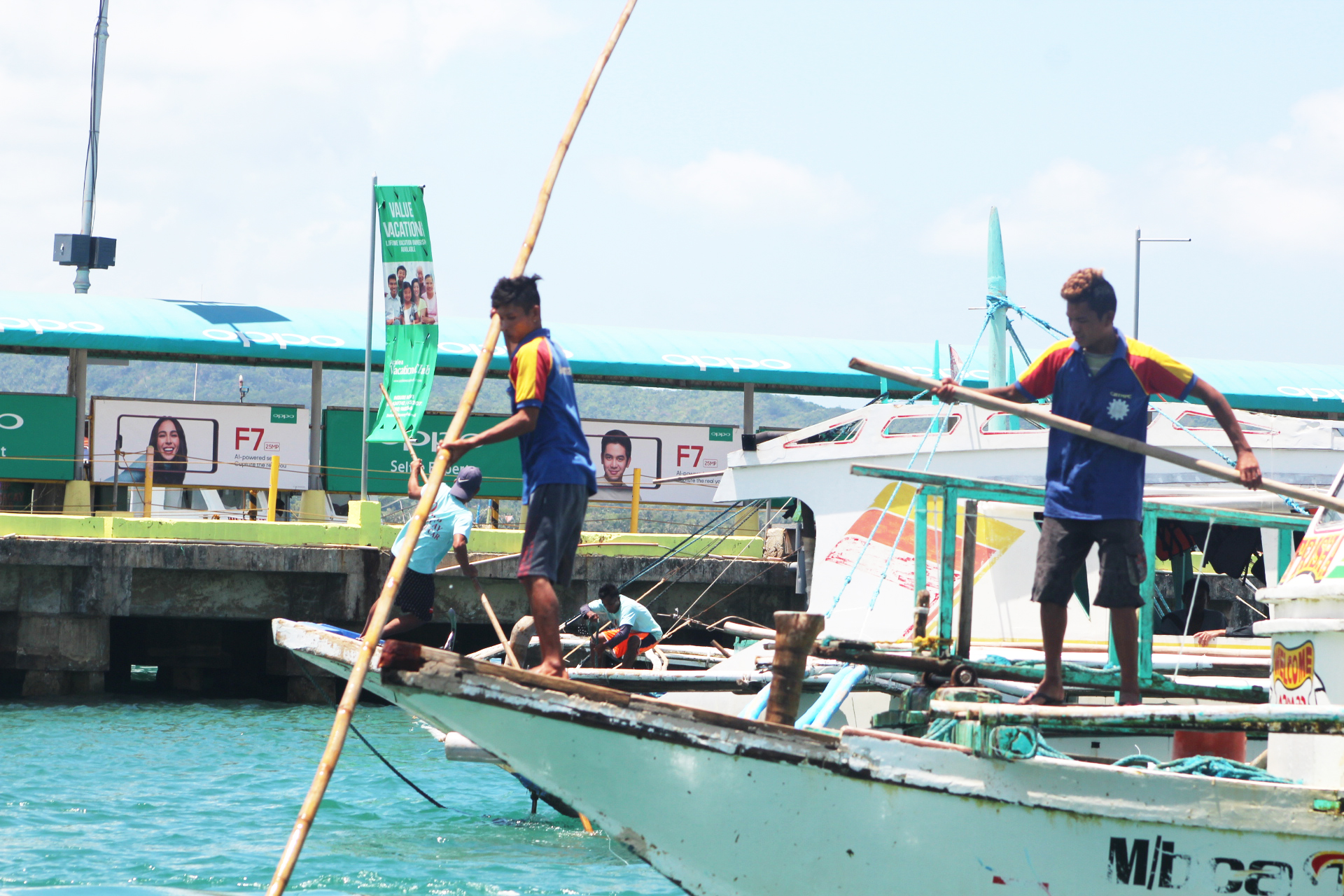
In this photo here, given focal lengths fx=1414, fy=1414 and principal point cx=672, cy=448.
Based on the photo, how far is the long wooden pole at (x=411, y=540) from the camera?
4.91 meters

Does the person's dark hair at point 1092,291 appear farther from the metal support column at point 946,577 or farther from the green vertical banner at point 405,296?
the green vertical banner at point 405,296

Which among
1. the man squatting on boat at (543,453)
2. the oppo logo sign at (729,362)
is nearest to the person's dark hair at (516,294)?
the man squatting on boat at (543,453)

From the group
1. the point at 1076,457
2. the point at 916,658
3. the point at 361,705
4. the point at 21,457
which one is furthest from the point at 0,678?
the point at 1076,457

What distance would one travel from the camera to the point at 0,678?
56.0 ft

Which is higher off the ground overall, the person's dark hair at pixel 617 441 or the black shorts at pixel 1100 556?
the person's dark hair at pixel 617 441

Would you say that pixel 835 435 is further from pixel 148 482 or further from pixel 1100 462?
pixel 1100 462

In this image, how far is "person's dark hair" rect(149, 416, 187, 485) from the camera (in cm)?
1881

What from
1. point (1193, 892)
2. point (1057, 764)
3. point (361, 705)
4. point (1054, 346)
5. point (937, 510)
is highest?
point (1054, 346)

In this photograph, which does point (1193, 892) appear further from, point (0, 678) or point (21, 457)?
point (21, 457)

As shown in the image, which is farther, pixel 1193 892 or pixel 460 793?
pixel 460 793

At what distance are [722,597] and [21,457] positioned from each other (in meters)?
9.34

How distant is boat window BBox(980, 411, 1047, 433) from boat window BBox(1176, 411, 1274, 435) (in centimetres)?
136

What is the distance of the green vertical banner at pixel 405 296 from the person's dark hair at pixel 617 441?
4113 mm

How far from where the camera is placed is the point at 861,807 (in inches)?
200
